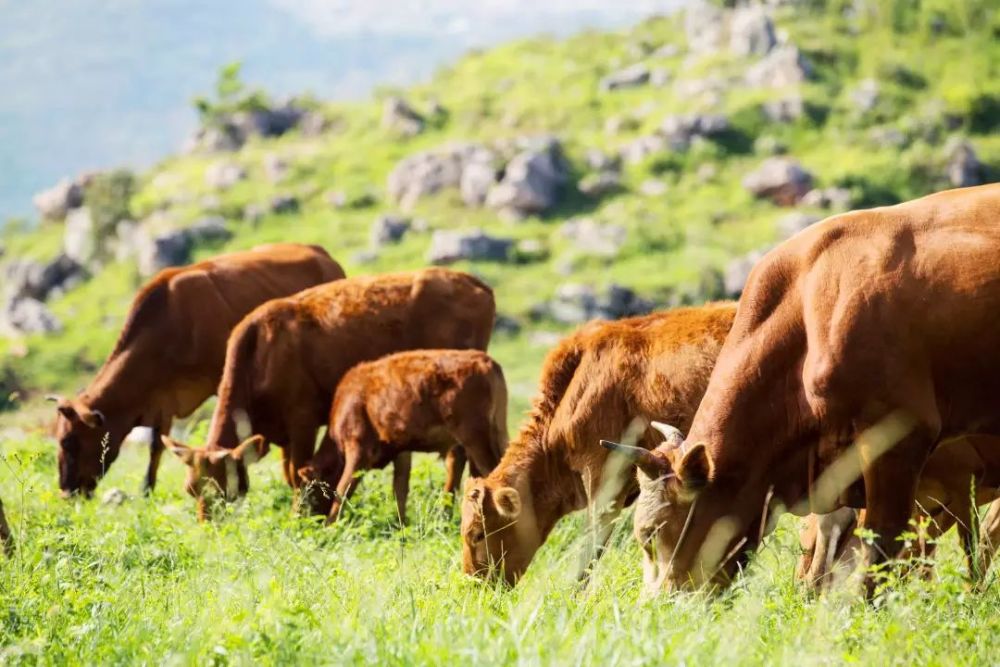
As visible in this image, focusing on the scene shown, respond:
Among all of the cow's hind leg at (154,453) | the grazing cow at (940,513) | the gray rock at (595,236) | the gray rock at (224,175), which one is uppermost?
the grazing cow at (940,513)

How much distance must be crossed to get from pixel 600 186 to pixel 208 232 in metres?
11.9

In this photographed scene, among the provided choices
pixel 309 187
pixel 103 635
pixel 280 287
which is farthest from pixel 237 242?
pixel 103 635

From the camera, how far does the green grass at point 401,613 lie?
533 cm

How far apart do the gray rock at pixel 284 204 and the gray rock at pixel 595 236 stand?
362 inches

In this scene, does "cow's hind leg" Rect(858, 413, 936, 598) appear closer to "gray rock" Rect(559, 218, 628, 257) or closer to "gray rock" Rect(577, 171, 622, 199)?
"gray rock" Rect(559, 218, 628, 257)

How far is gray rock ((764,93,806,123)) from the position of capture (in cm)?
4338

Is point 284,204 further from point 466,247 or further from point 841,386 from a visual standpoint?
point 841,386

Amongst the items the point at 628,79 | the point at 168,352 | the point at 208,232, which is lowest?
the point at 208,232

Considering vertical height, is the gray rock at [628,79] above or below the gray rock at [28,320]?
above

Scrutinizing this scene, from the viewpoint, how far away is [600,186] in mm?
41250

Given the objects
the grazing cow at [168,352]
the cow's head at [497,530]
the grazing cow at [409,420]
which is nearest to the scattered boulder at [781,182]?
the grazing cow at [168,352]

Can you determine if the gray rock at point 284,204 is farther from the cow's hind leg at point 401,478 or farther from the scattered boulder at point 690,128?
the cow's hind leg at point 401,478

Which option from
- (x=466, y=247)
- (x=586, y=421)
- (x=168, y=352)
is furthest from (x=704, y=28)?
(x=586, y=421)

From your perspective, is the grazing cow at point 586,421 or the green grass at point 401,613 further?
the grazing cow at point 586,421
